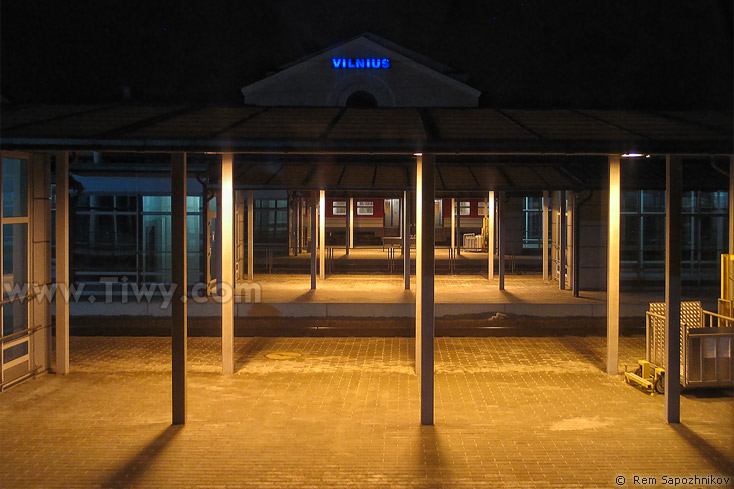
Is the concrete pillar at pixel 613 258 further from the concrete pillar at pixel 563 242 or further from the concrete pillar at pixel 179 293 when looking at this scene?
the concrete pillar at pixel 563 242

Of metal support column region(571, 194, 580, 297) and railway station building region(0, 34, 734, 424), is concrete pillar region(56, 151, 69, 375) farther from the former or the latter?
metal support column region(571, 194, 580, 297)

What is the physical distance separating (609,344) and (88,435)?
6871 millimetres

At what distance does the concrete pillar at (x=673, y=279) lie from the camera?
284 inches

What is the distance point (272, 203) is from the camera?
29.9 metres

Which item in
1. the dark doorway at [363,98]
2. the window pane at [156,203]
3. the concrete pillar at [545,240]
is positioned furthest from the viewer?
the dark doorway at [363,98]

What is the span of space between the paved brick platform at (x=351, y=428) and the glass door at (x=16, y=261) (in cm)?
48

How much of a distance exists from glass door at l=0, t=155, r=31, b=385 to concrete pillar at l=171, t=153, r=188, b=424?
293cm

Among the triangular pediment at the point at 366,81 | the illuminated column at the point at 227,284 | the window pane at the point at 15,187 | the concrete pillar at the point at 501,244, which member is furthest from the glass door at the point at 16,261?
the triangular pediment at the point at 366,81

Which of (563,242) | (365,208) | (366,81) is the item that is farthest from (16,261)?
(365,208)

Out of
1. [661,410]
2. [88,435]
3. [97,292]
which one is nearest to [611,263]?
[661,410]

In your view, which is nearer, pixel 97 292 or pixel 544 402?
pixel 544 402

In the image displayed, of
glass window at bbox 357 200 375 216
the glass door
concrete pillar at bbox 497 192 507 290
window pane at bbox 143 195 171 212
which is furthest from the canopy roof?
glass window at bbox 357 200 375 216

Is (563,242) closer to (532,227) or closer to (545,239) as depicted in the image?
(545,239)

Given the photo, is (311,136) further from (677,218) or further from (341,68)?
(341,68)
